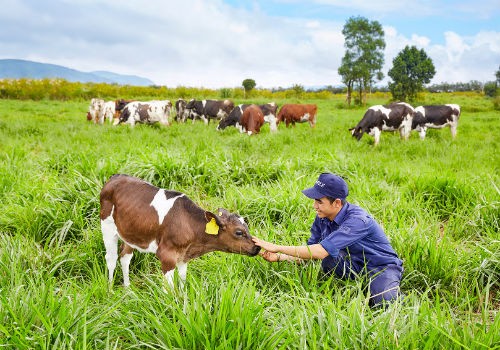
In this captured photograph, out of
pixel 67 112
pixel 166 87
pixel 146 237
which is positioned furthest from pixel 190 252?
pixel 166 87

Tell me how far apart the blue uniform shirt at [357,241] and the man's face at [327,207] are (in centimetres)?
6

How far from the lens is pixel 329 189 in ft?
11.2

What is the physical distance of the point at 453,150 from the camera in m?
9.59

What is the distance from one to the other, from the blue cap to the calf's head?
0.65 m

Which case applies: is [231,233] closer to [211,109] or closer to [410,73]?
[211,109]

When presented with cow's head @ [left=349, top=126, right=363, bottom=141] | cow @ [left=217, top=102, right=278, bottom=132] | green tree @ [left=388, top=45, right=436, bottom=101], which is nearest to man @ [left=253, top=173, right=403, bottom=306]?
cow's head @ [left=349, top=126, right=363, bottom=141]

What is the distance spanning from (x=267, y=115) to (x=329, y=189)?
13.2m

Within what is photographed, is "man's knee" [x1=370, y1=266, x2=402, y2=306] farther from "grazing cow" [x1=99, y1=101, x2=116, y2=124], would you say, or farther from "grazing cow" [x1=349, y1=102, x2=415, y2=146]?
"grazing cow" [x1=99, y1=101, x2=116, y2=124]

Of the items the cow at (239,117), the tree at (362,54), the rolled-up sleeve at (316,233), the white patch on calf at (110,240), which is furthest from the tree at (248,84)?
the white patch on calf at (110,240)

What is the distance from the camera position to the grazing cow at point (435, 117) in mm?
14047

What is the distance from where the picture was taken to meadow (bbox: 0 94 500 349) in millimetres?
2340

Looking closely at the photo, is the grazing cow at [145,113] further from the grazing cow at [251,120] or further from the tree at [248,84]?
the tree at [248,84]

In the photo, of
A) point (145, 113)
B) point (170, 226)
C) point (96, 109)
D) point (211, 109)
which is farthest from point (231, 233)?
point (96, 109)

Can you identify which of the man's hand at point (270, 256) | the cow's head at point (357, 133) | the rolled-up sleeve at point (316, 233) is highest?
the cow's head at point (357, 133)
